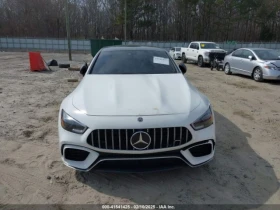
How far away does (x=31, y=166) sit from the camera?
3266mm

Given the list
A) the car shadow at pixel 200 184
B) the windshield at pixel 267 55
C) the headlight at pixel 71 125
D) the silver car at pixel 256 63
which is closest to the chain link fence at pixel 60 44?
the silver car at pixel 256 63

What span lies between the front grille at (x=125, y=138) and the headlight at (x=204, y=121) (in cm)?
19

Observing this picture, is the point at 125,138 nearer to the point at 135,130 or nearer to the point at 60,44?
the point at 135,130

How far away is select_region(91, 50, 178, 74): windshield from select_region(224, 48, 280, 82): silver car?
23.9 feet

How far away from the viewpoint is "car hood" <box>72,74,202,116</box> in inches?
108

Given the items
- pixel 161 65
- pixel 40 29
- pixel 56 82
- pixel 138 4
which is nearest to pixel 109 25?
pixel 138 4

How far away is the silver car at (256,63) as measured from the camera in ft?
32.7

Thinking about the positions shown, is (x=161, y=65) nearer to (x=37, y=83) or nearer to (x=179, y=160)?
(x=179, y=160)

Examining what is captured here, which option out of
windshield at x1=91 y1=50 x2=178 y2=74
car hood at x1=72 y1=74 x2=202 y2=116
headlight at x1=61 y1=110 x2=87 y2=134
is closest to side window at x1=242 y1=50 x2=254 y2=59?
windshield at x1=91 y1=50 x2=178 y2=74

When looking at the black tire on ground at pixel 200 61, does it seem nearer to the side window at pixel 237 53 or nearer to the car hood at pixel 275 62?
the side window at pixel 237 53

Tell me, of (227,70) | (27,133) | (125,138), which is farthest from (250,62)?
(125,138)

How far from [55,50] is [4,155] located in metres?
32.3

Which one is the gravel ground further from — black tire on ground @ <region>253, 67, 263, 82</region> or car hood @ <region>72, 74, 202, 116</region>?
black tire on ground @ <region>253, 67, 263, 82</region>

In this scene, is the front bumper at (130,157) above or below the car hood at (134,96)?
below
